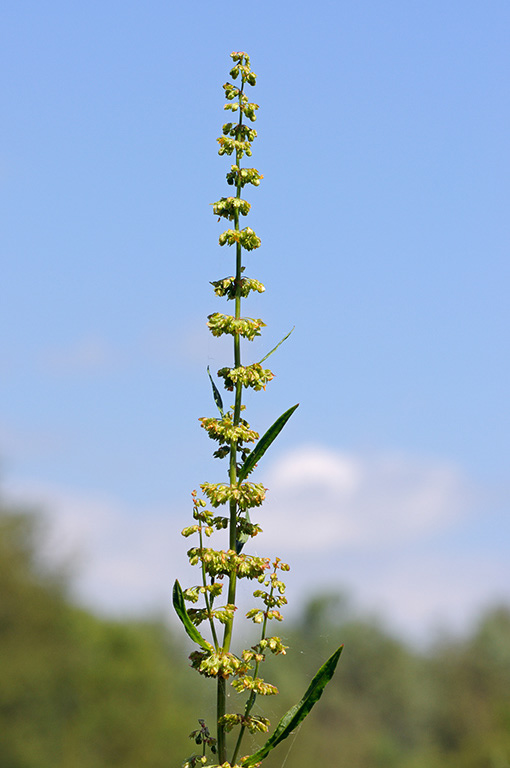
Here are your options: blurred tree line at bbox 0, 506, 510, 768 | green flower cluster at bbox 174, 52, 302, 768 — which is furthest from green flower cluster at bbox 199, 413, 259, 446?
blurred tree line at bbox 0, 506, 510, 768

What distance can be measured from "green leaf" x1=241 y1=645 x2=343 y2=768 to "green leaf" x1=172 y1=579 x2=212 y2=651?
0.37 metres

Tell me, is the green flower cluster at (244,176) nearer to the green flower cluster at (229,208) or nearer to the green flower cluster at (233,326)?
the green flower cluster at (229,208)

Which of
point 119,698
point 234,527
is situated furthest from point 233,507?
point 119,698

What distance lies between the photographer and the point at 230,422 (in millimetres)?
3443

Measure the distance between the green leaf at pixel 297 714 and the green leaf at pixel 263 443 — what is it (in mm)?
751

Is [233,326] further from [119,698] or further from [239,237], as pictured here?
[119,698]

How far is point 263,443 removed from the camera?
3377 millimetres

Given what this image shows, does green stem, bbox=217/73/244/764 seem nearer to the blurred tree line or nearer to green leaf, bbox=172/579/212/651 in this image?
green leaf, bbox=172/579/212/651

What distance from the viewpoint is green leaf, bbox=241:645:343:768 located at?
3.10 metres

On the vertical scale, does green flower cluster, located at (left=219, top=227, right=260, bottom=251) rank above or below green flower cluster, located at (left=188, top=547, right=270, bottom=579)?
above

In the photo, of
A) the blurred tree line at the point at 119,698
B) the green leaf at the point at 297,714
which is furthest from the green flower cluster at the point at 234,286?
the blurred tree line at the point at 119,698

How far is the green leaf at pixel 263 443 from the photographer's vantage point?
336 centimetres

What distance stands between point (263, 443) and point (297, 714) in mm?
982

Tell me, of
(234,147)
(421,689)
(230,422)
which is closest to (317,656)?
(230,422)
